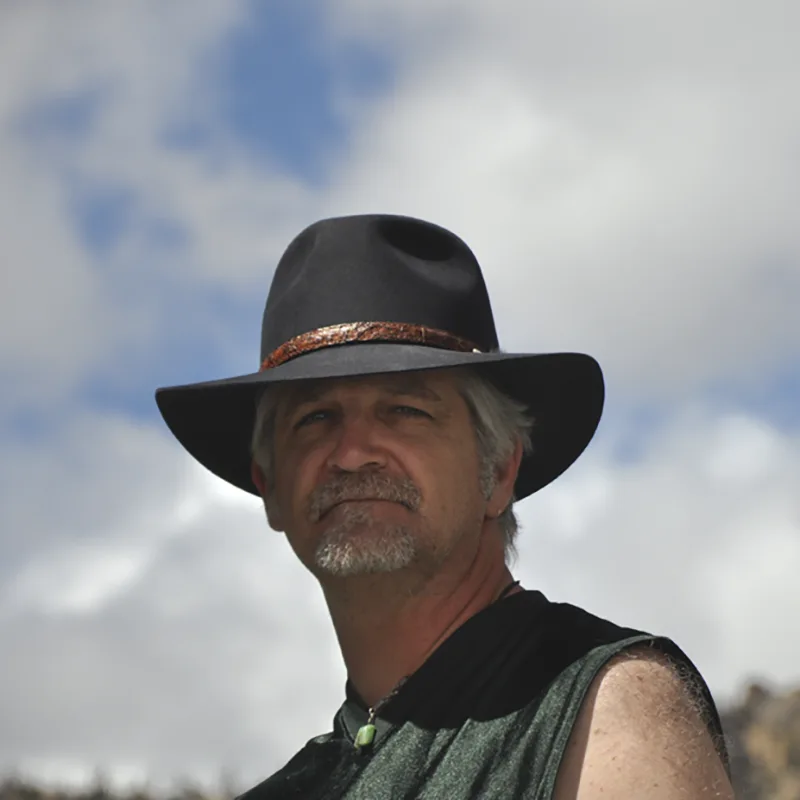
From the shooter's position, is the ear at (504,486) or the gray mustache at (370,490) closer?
the gray mustache at (370,490)

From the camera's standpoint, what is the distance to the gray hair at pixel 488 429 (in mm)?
4215

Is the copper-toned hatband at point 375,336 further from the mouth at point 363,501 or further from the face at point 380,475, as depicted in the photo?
the mouth at point 363,501

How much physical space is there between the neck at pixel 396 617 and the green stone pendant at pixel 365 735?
122 mm

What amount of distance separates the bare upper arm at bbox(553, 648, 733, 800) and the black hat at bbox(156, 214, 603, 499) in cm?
87

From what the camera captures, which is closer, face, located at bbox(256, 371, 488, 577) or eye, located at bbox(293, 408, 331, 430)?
face, located at bbox(256, 371, 488, 577)

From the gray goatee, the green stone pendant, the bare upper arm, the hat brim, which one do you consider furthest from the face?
the bare upper arm

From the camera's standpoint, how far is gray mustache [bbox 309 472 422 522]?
3.97 metres

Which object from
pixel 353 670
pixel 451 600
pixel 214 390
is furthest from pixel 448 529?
pixel 214 390

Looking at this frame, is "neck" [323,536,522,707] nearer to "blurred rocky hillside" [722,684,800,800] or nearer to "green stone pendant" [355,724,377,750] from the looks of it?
"green stone pendant" [355,724,377,750]

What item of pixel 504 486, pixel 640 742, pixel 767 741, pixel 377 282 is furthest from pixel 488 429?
pixel 767 741

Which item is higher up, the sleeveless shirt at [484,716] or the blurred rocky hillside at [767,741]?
the blurred rocky hillside at [767,741]

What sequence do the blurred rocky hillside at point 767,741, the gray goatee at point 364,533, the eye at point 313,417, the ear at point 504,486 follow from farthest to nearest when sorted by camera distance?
the blurred rocky hillside at point 767,741 < the ear at point 504,486 < the eye at point 313,417 < the gray goatee at point 364,533

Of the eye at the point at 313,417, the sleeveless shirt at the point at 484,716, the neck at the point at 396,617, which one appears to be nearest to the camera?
the sleeveless shirt at the point at 484,716

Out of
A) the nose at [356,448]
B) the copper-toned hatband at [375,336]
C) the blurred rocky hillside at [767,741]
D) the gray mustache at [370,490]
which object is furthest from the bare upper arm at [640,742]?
the blurred rocky hillside at [767,741]
